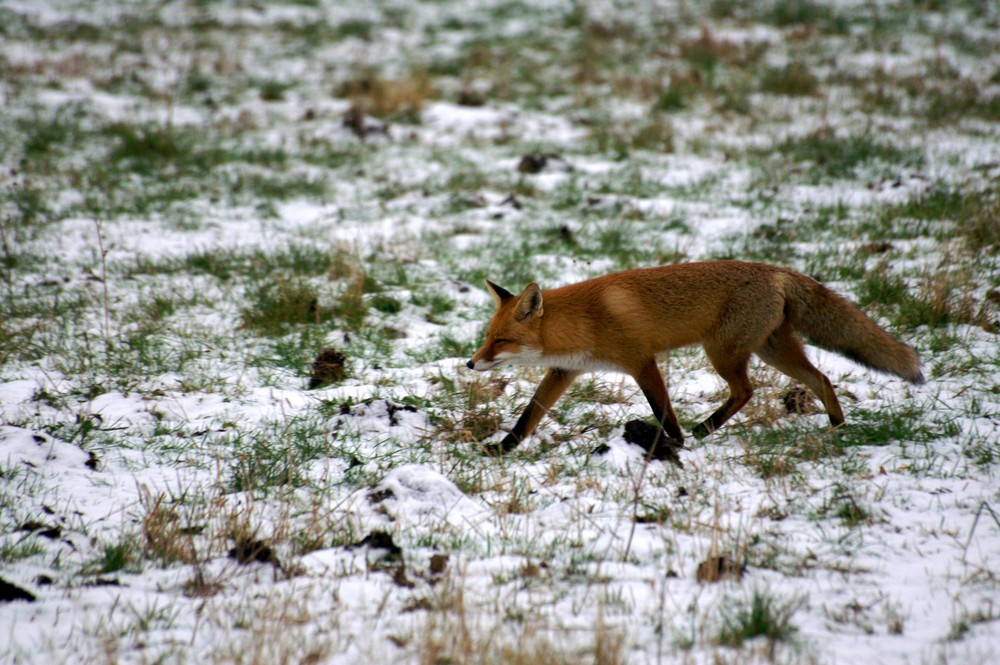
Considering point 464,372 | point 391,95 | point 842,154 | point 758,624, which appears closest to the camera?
point 758,624

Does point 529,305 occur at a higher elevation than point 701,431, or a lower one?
higher

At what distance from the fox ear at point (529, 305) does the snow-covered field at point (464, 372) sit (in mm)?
663

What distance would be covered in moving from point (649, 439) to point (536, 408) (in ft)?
2.10

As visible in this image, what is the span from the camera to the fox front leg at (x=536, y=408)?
427cm

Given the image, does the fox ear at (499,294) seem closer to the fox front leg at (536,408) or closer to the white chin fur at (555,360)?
the white chin fur at (555,360)

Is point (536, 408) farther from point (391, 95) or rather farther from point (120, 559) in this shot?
point (391, 95)

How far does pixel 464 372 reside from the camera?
5113mm

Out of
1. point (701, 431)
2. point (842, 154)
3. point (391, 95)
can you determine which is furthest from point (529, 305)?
point (391, 95)

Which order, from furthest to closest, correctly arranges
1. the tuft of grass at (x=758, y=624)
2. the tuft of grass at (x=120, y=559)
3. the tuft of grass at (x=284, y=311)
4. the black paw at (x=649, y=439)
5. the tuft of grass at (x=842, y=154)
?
the tuft of grass at (x=842, y=154) < the tuft of grass at (x=284, y=311) < the black paw at (x=649, y=439) < the tuft of grass at (x=120, y=559) < the tuft of grass at (x=758, y=624)

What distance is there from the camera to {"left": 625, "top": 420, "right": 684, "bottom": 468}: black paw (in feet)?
13.3

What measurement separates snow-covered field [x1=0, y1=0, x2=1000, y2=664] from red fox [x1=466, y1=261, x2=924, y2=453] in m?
0.22

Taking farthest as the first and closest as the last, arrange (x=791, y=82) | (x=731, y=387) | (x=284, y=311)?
(x=791, y=82) → (x=284, y=311) → (x=731, y=387)

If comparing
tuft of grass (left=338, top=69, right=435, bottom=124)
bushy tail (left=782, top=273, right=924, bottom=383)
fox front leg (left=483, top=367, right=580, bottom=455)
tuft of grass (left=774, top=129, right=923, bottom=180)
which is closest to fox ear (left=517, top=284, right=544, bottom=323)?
fox front leg (left=483, top=367, right=580, bottom=455)

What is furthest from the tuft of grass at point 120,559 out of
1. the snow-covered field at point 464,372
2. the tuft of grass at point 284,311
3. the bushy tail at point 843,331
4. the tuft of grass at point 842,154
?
the tuft of grass at point 842,154
